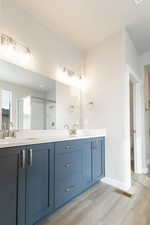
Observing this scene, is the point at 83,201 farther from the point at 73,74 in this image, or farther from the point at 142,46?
the point at 142,46

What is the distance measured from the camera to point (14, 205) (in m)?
1.30

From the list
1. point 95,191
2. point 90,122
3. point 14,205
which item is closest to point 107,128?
point 90,122

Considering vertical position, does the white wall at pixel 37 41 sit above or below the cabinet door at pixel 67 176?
above

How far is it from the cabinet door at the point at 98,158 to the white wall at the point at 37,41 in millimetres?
1498

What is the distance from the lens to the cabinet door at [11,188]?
123cm

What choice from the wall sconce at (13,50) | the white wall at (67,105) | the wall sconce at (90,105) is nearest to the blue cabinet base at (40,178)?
the white wall at (67,105)

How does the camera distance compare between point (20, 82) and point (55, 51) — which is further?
point (55, 51)

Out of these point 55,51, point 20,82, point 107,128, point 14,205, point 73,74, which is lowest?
point 14,205

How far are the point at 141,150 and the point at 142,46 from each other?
2467 mm

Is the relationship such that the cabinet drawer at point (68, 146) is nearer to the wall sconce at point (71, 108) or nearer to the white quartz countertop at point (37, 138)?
the white quartz countertop at point (37, 138)

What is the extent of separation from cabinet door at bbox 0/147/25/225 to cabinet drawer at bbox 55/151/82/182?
1.64 feet

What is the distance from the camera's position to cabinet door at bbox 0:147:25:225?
1.23 meters

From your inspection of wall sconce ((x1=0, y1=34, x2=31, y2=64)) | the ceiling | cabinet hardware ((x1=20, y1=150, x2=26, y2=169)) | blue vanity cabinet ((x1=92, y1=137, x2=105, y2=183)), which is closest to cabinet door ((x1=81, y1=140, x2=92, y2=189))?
blue vanity cabinet ((x1=92, y1=137, x2=105, y2=183))

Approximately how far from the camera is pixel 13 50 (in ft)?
6.43
